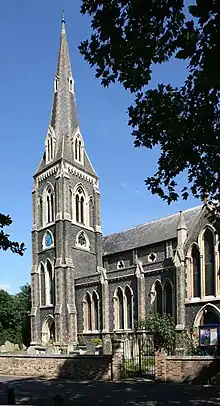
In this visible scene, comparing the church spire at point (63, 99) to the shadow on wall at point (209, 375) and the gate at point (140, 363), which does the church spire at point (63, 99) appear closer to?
the gate at point (140, 363)

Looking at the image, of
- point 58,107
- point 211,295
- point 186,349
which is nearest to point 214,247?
point 211,295

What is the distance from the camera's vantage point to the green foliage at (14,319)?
168 ft

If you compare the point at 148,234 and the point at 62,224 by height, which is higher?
the point at 62,224

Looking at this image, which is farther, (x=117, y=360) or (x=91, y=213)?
(x=91, y=213)

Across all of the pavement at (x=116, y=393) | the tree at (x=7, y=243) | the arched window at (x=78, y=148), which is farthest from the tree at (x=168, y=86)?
the arched window at (x=78, y=148)

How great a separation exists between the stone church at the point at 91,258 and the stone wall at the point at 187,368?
13.7 metres

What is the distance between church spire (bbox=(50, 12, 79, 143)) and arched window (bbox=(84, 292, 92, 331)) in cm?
1668

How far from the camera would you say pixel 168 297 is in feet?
120

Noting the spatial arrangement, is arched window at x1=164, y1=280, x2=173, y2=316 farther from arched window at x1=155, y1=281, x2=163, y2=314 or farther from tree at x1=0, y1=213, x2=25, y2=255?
tree at x1=0, y1=213, x2=25, y2=255

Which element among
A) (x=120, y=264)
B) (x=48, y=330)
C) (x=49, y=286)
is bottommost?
(x=48, y=330)

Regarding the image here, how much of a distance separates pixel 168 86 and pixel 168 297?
88.7ft

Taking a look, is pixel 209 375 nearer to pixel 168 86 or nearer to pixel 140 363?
pixel 140 363

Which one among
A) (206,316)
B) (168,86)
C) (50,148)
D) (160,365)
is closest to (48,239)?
(50,148)

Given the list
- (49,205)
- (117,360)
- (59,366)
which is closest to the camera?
(117,360)
